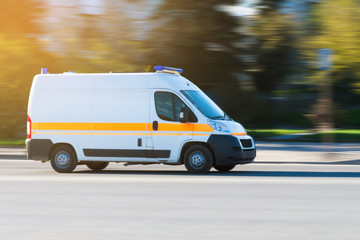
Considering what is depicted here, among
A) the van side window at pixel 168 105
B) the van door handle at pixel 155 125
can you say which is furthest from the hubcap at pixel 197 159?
the van door handle at pixel 155 125

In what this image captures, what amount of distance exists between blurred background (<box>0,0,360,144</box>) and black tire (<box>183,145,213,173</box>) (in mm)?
13132

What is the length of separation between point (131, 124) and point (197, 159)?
62.3 inches

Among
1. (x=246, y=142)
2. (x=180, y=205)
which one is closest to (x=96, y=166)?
(x=246, y=142)

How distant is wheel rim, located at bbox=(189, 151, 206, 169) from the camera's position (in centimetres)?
1387

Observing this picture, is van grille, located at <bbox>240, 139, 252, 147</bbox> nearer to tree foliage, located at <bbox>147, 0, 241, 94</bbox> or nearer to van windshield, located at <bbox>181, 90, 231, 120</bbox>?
van windshield, located at <bbox>181, 90, 231, 120</bbox>

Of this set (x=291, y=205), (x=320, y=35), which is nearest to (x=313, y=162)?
(x=291, y=205)

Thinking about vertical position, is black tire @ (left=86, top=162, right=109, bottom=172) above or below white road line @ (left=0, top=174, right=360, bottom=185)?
above

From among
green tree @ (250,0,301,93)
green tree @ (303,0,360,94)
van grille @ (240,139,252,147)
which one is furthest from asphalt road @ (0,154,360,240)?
green tree @ (250,0,301,93)

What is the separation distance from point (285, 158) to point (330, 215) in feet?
35.9

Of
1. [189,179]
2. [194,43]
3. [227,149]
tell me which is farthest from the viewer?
[194,43]

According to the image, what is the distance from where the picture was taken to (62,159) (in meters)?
14.5

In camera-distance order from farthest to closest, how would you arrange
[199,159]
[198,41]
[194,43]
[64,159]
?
[198,41], [194,43], [64,159], [199,159]

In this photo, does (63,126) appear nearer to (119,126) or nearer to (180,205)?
(119,126)

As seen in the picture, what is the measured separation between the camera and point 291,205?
9.15 metres
